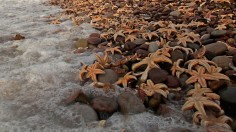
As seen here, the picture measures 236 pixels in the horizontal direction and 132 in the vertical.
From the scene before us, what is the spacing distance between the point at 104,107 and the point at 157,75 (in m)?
0.97

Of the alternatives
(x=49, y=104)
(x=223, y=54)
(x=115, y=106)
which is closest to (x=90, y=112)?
(x=115, y=106)

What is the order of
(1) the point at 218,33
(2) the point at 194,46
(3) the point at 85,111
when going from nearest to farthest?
1. (3) the point at 85,111
2. (2) the point at 194,46
3. (1) the point at 218,33

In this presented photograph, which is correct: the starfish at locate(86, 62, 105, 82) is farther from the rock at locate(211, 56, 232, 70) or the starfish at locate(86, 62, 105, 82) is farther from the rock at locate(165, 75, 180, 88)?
the rock at locate(211, 56, 232, 70)

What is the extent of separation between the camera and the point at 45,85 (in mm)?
4109

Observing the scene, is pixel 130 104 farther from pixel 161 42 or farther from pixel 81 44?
pixel 81 44

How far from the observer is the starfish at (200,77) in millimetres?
3611

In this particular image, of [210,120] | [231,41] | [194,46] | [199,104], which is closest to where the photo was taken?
[210,120]

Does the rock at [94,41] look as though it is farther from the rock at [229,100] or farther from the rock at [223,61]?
the rock at [229,100]

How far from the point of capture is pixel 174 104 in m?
3.55

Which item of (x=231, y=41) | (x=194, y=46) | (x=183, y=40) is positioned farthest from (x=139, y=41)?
(x=231, y=41)

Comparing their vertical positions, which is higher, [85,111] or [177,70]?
[177,70]

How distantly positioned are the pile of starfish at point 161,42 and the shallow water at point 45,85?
0.33 m

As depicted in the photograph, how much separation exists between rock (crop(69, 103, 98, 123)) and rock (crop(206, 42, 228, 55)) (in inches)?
91.2

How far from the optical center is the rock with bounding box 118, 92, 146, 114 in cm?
339
